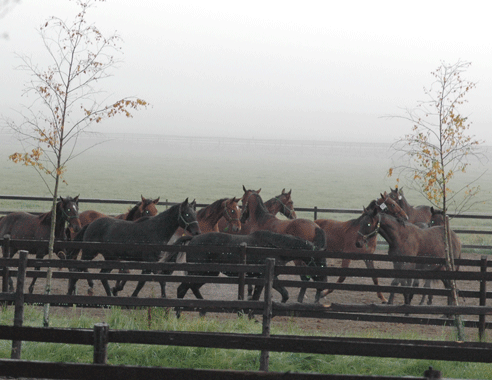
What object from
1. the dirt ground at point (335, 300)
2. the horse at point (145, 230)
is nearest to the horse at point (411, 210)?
the dirt ground at point (335, 300)

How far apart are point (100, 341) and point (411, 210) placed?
13.8m

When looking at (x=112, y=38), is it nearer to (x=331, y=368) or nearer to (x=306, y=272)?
(x=306, y=272)

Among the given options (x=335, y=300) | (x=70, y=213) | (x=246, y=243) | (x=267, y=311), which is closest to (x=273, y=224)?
(x=335, y=300)

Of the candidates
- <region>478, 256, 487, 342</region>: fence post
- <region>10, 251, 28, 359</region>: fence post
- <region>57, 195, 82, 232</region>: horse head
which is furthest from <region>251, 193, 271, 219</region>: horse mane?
<region>10, 251, 28, 359</region>: fence post

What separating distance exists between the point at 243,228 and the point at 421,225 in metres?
4.39

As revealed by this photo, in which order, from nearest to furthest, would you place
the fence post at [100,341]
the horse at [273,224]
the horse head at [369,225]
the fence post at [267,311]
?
the fence post at [100,341] < the fence post at [267,311] < the horse head at [369,225] < the horse at [273,224]

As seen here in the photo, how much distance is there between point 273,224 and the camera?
12711 millimetres

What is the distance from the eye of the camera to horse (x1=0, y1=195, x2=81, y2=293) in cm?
1170

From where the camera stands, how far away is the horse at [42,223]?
11.7 meters

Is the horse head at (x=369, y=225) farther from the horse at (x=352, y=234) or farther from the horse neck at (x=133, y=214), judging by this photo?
the horse neck at (x=133, y=214)

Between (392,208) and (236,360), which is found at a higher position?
(392,208)

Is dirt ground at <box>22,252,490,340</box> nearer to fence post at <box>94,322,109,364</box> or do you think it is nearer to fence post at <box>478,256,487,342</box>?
fence post at <box>478,256,487,342</box>

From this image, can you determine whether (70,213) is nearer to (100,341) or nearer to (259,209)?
(259,209)

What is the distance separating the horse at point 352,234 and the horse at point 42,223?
568cm
